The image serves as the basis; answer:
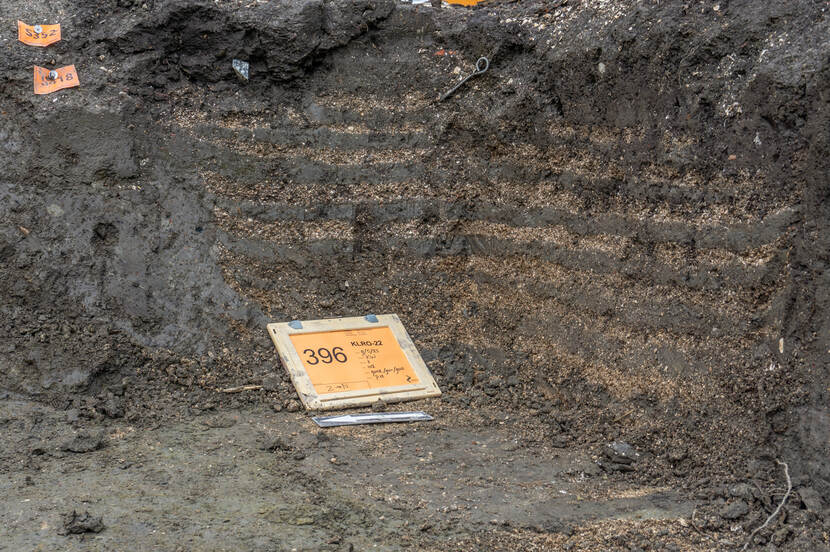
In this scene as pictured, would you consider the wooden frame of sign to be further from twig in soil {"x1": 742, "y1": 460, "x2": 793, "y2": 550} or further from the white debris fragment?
twig in soil {"x1": 742, "y1": 460, "x2": 793, "y2": 550}

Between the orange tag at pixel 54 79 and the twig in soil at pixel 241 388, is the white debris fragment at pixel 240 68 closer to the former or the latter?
the orange tag at pixel 54 79

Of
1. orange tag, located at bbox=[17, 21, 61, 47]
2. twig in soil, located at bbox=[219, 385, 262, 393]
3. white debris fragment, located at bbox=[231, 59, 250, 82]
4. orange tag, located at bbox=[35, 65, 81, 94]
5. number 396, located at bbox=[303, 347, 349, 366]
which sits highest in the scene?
orange tag, located at bbox=[17, 21, 61, 47]

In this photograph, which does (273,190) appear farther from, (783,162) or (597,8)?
(783,162)

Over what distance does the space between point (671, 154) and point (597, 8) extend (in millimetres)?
895

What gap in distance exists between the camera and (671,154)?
10.5ft

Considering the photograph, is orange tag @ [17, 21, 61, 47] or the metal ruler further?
orange tag @ [17, 21, 61, 47]

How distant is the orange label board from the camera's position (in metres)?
3.72

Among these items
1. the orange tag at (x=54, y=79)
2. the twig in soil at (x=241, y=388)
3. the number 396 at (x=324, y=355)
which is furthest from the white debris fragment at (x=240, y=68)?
the twig in soil at (x=241, y=388)

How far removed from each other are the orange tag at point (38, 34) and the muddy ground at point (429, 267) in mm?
56

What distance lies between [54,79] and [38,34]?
27cm

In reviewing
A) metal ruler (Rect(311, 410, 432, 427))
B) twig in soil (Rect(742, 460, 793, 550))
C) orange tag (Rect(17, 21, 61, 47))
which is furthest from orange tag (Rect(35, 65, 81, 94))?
twig in soil (Rect(742, 460, 793, 550))

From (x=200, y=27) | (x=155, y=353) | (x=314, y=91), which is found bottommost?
(x=155, y=353)

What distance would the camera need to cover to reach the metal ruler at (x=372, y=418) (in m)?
3.46

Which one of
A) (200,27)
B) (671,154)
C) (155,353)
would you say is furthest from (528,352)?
(200,27)
